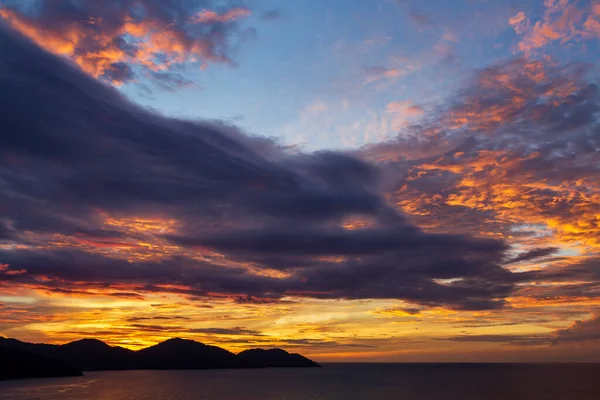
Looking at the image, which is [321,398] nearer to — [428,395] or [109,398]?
[428,395]

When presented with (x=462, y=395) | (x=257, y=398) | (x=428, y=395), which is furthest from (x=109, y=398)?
(x=462, y=395)

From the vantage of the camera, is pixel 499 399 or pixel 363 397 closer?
pixel 499 399

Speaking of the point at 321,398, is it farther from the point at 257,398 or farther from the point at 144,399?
the point at 144,399

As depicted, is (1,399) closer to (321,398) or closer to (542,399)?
(321,398)

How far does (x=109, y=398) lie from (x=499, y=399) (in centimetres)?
15872

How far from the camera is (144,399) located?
7490 inches

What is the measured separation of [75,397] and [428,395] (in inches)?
5856

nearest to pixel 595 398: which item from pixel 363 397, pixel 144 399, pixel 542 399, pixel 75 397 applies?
pixel 542 399

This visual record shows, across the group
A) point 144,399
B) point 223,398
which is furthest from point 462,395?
point 144,399

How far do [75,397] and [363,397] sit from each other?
12113 centimetres

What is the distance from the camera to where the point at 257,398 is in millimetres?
184625

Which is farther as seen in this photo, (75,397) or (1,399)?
(75,397)

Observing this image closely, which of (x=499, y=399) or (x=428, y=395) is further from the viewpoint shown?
(x=428, y=395)

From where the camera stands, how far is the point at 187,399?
187500 mm
